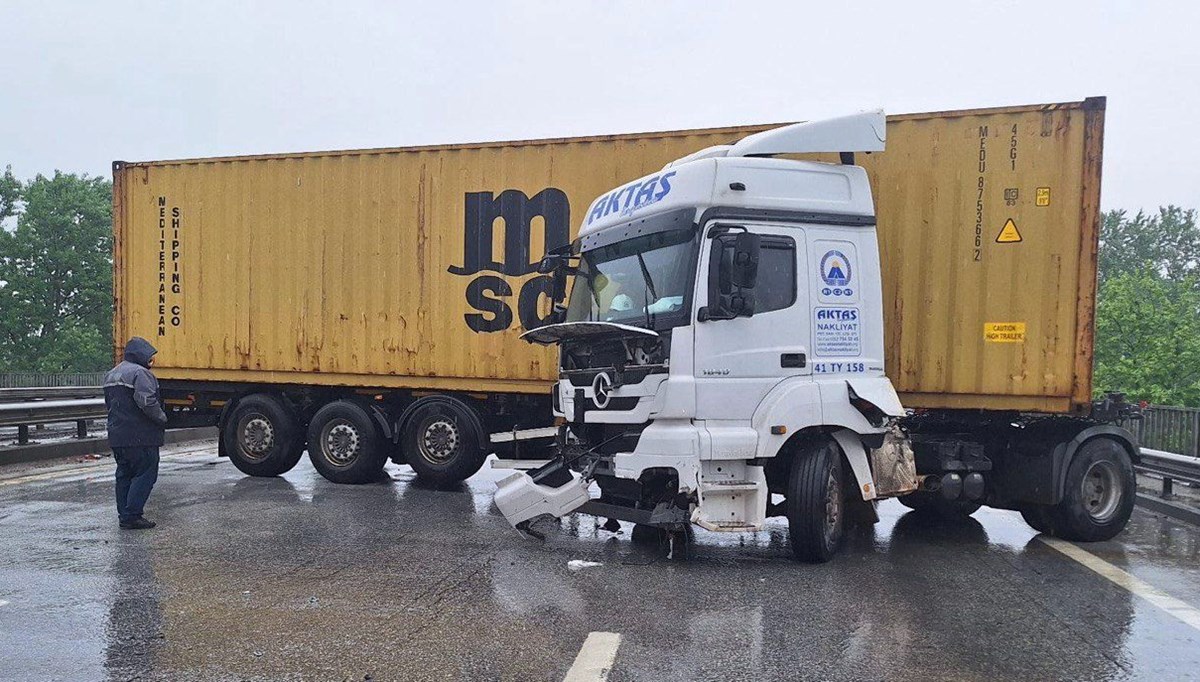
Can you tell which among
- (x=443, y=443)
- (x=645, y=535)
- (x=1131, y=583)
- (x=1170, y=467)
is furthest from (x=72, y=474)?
(x=1170, y=467)

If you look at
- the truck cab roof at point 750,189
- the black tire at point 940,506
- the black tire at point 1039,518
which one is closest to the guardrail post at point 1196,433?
the black tire at point 940,506

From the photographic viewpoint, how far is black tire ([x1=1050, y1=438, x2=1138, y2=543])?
24.0ft

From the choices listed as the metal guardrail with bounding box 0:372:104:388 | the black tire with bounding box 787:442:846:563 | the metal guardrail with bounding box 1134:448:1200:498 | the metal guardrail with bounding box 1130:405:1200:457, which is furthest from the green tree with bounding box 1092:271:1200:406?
the metal guardrail with bounding box 0:372:104:388

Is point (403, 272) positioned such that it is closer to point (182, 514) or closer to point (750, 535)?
point (182, 514)

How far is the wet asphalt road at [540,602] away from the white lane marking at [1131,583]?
0.27 ft

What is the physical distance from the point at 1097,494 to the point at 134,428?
841 cm

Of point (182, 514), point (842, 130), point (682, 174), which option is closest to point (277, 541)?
point (182, 514)

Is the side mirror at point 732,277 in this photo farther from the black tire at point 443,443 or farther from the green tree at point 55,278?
the green tree at point 55,278

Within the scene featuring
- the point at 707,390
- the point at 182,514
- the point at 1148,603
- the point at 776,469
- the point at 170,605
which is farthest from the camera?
the point at 182,514

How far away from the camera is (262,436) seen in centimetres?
1050

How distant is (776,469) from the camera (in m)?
6.67

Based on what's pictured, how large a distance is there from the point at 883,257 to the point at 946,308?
703mm

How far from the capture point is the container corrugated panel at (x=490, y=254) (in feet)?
23.9

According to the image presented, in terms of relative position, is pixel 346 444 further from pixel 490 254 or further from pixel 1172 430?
pixel 1172 430
